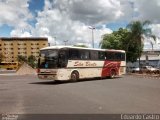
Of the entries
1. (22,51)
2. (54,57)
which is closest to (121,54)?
(54,57)

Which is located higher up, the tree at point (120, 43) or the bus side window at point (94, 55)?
the tree at point (120, 43)

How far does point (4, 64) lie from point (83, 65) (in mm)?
101771

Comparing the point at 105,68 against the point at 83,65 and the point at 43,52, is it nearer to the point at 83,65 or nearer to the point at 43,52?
the point at 83,65

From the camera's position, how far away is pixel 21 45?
18175 centimetres

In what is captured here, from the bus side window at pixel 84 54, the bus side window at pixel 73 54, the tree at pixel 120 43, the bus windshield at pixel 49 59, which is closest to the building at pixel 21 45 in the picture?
the tree at pixel 120 43

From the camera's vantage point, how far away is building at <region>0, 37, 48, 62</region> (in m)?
180

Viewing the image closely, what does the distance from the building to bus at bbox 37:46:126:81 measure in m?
143

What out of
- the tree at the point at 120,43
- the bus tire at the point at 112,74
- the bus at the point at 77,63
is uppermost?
the tree at the point at 120,43

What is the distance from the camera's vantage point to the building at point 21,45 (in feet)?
589

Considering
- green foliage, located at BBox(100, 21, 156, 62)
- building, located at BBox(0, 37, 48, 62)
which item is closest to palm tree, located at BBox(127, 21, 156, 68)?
green foliage, located at BBox(100, 21, 156, 62)

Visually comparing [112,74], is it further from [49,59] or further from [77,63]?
[49,59]

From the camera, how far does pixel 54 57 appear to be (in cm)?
2933

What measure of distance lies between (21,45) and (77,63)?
153 meters

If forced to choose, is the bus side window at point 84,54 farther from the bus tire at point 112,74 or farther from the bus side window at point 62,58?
the bus tire at point 112,74
